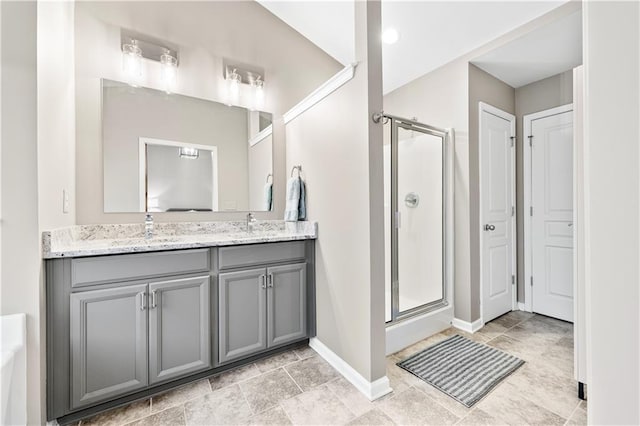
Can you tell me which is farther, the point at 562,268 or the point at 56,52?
the point at 562,268

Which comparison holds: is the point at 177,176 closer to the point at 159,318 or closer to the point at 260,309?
the point at 159,318

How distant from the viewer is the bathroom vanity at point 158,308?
1.40 m

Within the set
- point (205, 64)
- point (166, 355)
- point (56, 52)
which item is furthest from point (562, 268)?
point (56, 52)

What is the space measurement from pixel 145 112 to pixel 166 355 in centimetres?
178

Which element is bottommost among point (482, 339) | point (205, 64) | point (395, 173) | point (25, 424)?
point (482, 339)

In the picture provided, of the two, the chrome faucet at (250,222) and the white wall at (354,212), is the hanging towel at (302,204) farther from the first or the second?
the chrome faucet at (250,222)

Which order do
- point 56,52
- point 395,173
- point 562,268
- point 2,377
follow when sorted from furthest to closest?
point 562,268 → point 395,173 → point 56,52 → point 2,377

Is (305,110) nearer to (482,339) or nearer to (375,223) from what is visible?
(375,223)

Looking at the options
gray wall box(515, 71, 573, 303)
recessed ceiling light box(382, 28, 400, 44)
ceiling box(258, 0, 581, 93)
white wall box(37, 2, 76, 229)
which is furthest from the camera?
gray wall box(515, 71, 573, 303)

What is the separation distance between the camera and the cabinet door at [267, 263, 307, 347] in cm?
A: 203

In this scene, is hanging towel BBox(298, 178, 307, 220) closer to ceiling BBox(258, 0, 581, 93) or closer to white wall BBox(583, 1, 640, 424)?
ceiling BBox(258, 0, 581, 93)

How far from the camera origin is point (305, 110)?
233cm

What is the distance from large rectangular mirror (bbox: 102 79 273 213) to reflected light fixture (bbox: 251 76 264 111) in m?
0.07

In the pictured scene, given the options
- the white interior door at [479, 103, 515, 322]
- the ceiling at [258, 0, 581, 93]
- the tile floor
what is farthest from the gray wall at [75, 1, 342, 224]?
the white interior door at [479, 103, 515, 322]
